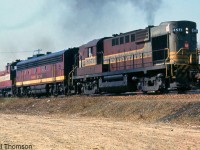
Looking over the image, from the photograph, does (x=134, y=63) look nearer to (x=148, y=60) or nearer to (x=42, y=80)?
(x=148, y=60)

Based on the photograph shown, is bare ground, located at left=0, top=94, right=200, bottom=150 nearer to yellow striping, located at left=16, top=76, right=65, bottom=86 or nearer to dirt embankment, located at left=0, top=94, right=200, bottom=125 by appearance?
dirt embankment, located at left=0, top=94, right=200, bottom=125

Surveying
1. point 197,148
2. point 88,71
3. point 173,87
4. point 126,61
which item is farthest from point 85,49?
point 197,148

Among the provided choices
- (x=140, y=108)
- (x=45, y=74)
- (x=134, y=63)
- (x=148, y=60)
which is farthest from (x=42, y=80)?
(x=140, y=108)

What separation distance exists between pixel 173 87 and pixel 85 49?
9.79 metres

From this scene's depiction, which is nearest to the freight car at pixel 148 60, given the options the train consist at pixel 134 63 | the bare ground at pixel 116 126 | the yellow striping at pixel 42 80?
the train consist at pixel 134 63

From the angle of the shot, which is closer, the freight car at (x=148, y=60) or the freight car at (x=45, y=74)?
the freight car at (x=148, y=60)

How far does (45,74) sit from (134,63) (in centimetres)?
1331

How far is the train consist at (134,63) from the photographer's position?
67.1 feet

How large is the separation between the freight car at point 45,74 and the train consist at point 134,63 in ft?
0.28

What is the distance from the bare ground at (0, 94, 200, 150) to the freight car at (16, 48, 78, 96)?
20.2ft

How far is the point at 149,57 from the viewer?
72.0 ft

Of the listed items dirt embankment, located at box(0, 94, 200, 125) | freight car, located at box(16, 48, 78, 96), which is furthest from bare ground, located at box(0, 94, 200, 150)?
freight car, located at box(16, 48, 78, 96)

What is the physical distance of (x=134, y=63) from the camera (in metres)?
23.0

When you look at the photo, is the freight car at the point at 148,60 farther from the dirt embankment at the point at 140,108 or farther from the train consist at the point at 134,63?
the dirt embankment at the point at 140,108
